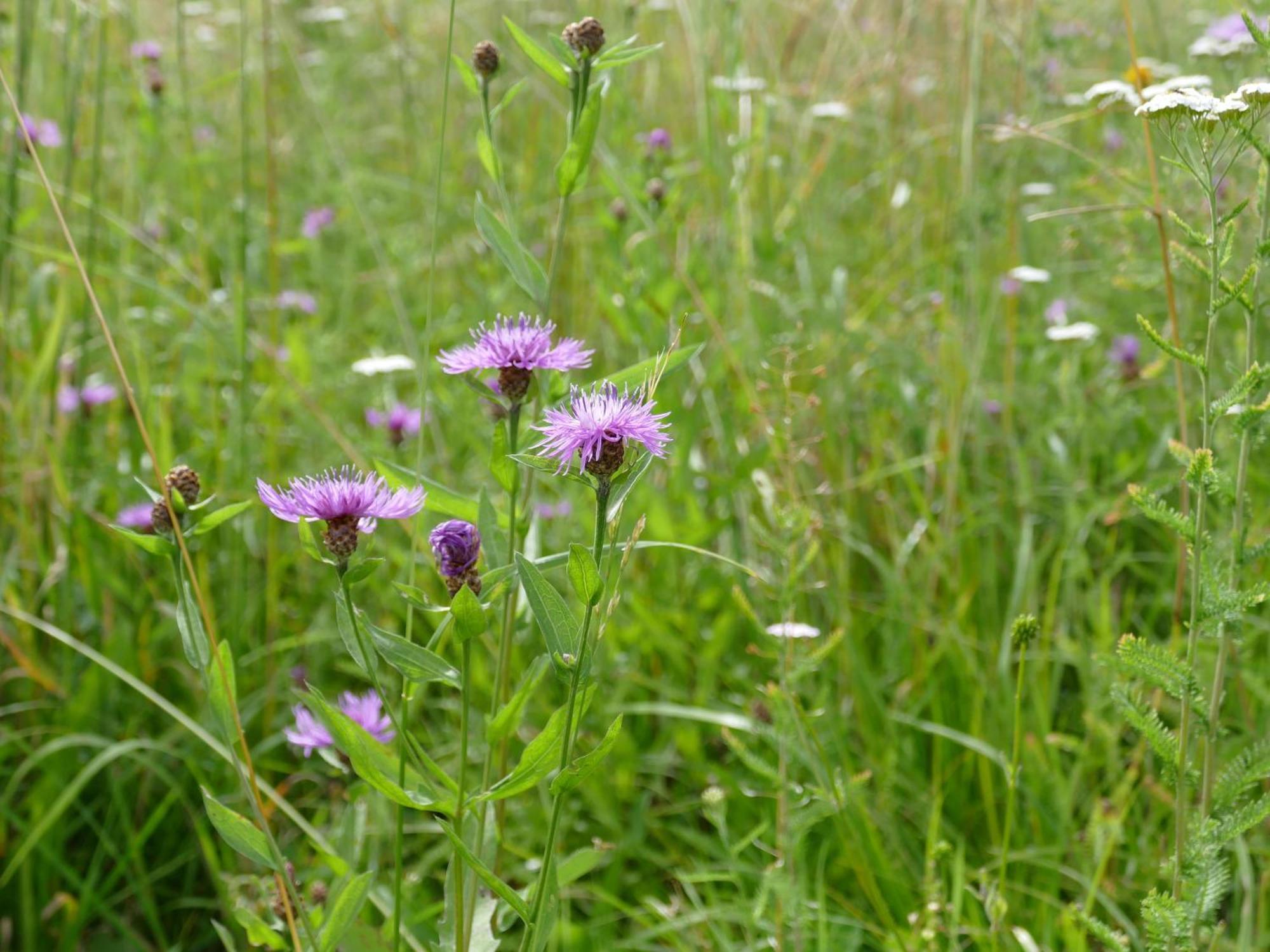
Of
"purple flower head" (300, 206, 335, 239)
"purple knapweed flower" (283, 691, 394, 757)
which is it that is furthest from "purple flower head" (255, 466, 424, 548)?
"purple flower head" (300, 206, 335, 239)

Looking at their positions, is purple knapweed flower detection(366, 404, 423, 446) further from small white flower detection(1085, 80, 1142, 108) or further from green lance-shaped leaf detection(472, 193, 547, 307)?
small white flower detection(1085, 80, 1142, 108)

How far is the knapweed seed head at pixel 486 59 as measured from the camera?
101 centimetres

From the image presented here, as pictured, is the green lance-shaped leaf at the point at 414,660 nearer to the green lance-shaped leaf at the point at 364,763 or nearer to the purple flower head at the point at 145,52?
the green lance-shaped leaf at the point at 364,763

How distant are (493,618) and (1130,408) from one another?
1229 millimetres

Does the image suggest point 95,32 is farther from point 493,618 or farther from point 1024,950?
point 1024,950

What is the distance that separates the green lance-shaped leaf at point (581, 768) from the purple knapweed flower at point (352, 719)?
37cm

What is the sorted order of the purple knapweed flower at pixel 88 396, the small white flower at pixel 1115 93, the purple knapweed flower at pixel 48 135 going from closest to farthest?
the small white flower at pixel 1115 93 → the purple knapweed flower at pixel 88 396 → the purple knapweed flower at pixel 48 135

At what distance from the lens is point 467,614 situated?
75 centimetres

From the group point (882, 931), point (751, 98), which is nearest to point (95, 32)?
point (751, 98)

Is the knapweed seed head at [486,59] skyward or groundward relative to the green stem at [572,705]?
skyward

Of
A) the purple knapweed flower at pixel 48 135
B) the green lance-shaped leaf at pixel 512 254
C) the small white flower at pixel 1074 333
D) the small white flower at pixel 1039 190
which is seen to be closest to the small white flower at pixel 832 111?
the small white flower at pixel 1039 190

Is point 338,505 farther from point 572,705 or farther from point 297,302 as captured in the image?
point 297,302

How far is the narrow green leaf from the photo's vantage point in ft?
2.55

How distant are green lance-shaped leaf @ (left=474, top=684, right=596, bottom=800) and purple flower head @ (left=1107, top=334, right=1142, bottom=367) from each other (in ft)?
5.38
